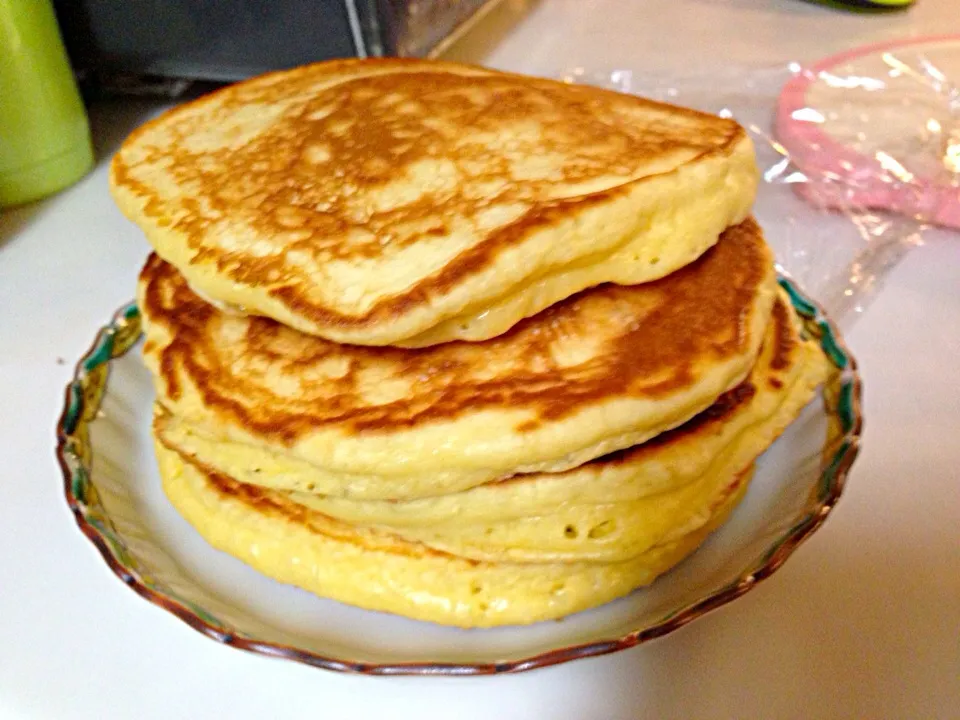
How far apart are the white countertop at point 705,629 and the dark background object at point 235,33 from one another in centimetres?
78

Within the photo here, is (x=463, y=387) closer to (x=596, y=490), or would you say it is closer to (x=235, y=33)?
(x=596, y=490)

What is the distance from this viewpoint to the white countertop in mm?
717

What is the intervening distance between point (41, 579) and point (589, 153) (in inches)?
30.4

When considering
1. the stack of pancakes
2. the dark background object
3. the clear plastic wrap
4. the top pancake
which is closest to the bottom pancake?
the stack of pancakes

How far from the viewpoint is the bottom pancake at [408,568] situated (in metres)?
0.77

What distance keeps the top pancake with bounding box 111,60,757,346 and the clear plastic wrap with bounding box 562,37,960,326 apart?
0.49 metres

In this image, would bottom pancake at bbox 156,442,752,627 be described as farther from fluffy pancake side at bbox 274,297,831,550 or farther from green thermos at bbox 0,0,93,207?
green thermos at bbox 0,0,93,207

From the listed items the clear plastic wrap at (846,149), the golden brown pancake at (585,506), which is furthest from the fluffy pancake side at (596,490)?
the clear plastic wrap at (846,149)

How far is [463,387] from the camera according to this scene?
2.39 feet

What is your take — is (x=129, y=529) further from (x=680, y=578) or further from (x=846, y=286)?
(x=846, y=286)

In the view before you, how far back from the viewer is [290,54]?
1565 mm

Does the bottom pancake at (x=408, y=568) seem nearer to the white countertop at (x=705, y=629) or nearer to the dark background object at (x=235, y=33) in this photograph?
the white countertop at (x=705, y=629)

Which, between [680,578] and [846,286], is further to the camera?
[846,286]

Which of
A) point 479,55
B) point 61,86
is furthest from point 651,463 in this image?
point 479,55
